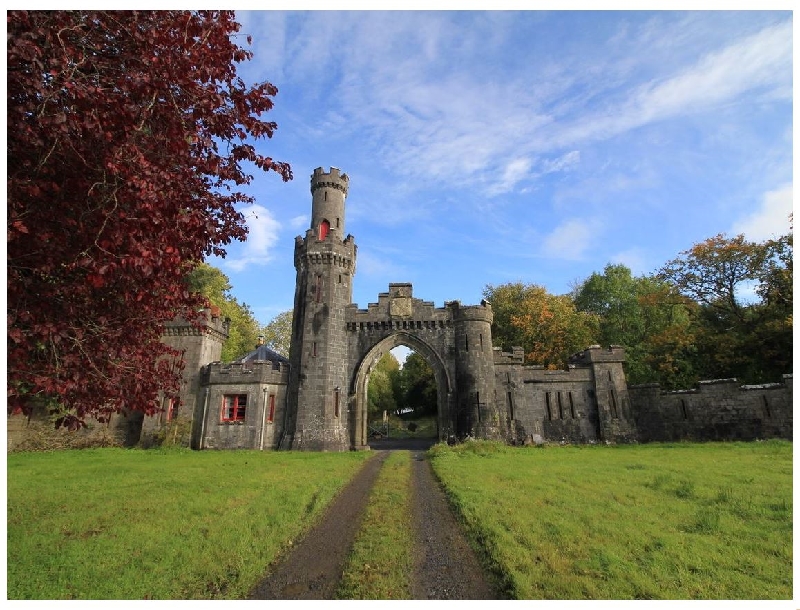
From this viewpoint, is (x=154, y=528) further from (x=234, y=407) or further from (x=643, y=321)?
(x=643, y=321)

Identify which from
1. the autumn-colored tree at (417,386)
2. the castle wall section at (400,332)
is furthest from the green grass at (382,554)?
the autumn-colored tree at (417,386)

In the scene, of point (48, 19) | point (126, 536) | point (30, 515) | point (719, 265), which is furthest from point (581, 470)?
point (719, 265)

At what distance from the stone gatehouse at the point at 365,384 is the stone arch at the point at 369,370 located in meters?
0.06

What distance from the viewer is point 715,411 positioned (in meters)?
22.1

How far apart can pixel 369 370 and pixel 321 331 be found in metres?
3.75

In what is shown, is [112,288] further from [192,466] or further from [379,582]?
[192,466]

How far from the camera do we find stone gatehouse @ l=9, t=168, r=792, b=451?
907 inches

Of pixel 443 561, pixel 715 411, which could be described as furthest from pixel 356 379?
pixel 443 561

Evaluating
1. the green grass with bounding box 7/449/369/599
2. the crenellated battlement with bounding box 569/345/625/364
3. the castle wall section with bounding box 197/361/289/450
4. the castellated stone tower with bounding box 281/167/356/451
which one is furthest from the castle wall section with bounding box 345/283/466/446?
the green grass with bounding box 7/449/369/599

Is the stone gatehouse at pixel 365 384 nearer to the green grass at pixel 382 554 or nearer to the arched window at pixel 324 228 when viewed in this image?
the arched window at pixel 324 228

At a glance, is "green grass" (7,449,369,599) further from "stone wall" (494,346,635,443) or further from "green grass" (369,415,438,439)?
"green grass" (369,415,438,439)

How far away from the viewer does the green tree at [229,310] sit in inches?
1515

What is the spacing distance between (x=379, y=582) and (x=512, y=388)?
70.1 feet

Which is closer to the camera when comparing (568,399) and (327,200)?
(568,399)
